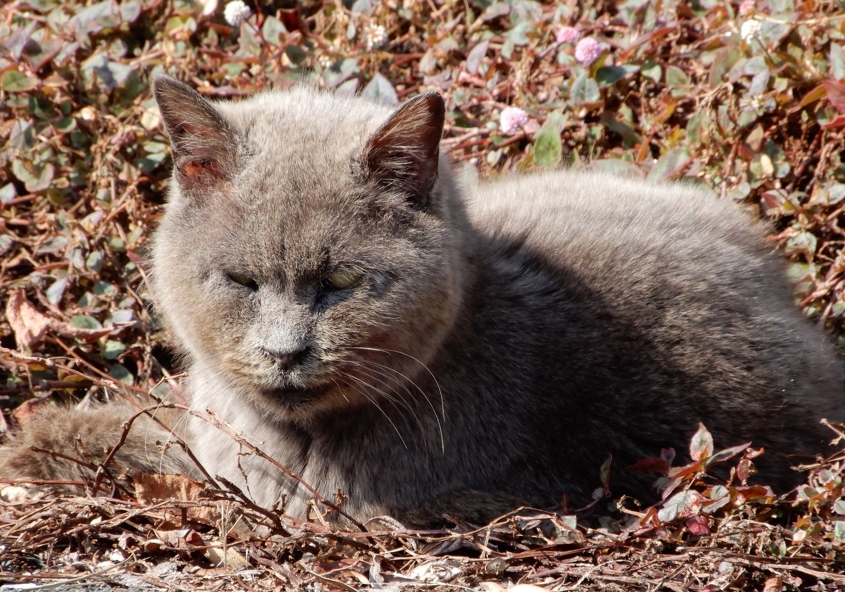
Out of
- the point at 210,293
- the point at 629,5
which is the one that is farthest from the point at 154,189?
the point at 629,5

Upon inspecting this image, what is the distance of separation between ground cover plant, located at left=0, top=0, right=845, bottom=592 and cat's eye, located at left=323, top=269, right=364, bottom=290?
0.67m

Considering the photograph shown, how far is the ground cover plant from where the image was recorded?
251 centimetres

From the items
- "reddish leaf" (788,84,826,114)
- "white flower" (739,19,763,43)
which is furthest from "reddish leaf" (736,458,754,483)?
"white flower" (739,19,763,43)

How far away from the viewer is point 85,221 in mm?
3934

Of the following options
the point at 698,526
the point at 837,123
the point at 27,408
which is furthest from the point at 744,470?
the point at 27,408

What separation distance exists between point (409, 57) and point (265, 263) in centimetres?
242

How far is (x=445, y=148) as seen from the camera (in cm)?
413

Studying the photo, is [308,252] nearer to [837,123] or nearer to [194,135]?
[194,135]

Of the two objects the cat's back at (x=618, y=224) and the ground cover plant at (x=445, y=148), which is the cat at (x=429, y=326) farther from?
the ground cover plant at (x=445, y=148)

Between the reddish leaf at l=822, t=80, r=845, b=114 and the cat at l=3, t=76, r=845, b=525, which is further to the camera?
the reddish leaf at l=822, t=80, r=845, b=114

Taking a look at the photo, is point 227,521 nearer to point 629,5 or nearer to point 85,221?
point 85,221

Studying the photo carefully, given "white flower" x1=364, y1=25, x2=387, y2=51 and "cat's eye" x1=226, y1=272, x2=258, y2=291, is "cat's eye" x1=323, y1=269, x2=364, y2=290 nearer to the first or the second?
"cat's eye" x1=226, y1=272, x2=258, y2=291

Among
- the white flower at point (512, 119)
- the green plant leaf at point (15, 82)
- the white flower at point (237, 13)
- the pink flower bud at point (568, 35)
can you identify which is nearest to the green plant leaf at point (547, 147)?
the white flower at point (512, 119)

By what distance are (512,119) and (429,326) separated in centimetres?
180
